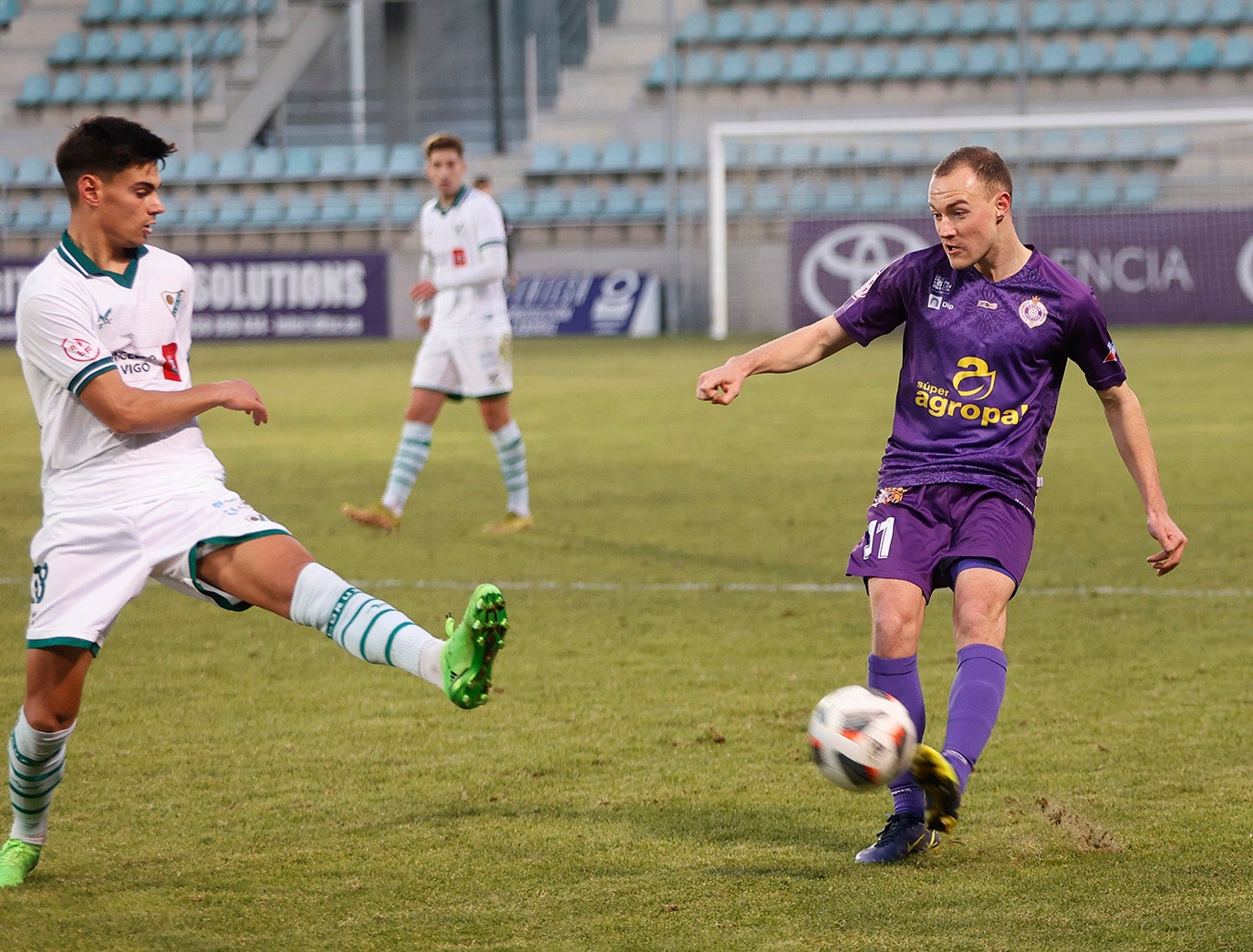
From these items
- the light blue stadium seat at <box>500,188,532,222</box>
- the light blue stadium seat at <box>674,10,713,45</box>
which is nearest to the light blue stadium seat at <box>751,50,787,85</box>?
the light blue stadium seat at <box>674,10,713,45</box>

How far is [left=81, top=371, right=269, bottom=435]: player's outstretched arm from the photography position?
11.9 ft

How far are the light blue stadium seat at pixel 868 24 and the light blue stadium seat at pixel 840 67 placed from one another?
27.0 inches

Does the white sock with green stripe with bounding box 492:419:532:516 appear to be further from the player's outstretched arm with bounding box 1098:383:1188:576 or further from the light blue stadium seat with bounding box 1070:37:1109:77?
the light blue stadium seat with bounding box 1070:37:1109:77

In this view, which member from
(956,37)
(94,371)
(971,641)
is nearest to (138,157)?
(94,371)

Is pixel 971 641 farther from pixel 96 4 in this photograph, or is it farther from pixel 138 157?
pixel 96 4

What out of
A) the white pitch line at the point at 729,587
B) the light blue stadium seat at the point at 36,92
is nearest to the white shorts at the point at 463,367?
the white pitch line at the point at 729,587

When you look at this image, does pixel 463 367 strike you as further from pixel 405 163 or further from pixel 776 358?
pixel 405 163

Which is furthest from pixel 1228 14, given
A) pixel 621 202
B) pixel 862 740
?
pixel 862 740

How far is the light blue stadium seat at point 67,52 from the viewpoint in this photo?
3338 cm

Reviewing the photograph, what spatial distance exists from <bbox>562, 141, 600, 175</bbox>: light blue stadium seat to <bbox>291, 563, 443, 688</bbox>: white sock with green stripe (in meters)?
26.7

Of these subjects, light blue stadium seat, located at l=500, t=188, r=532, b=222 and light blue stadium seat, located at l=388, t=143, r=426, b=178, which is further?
light blue stadium seat, located at l=388, t=143, r=426, b=178

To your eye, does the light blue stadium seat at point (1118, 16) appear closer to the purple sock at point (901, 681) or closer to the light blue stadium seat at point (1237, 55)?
the light blue stadium seat at point (1237, 55)

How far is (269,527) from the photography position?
3.75 meters

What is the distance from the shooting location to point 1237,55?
96.4ft
